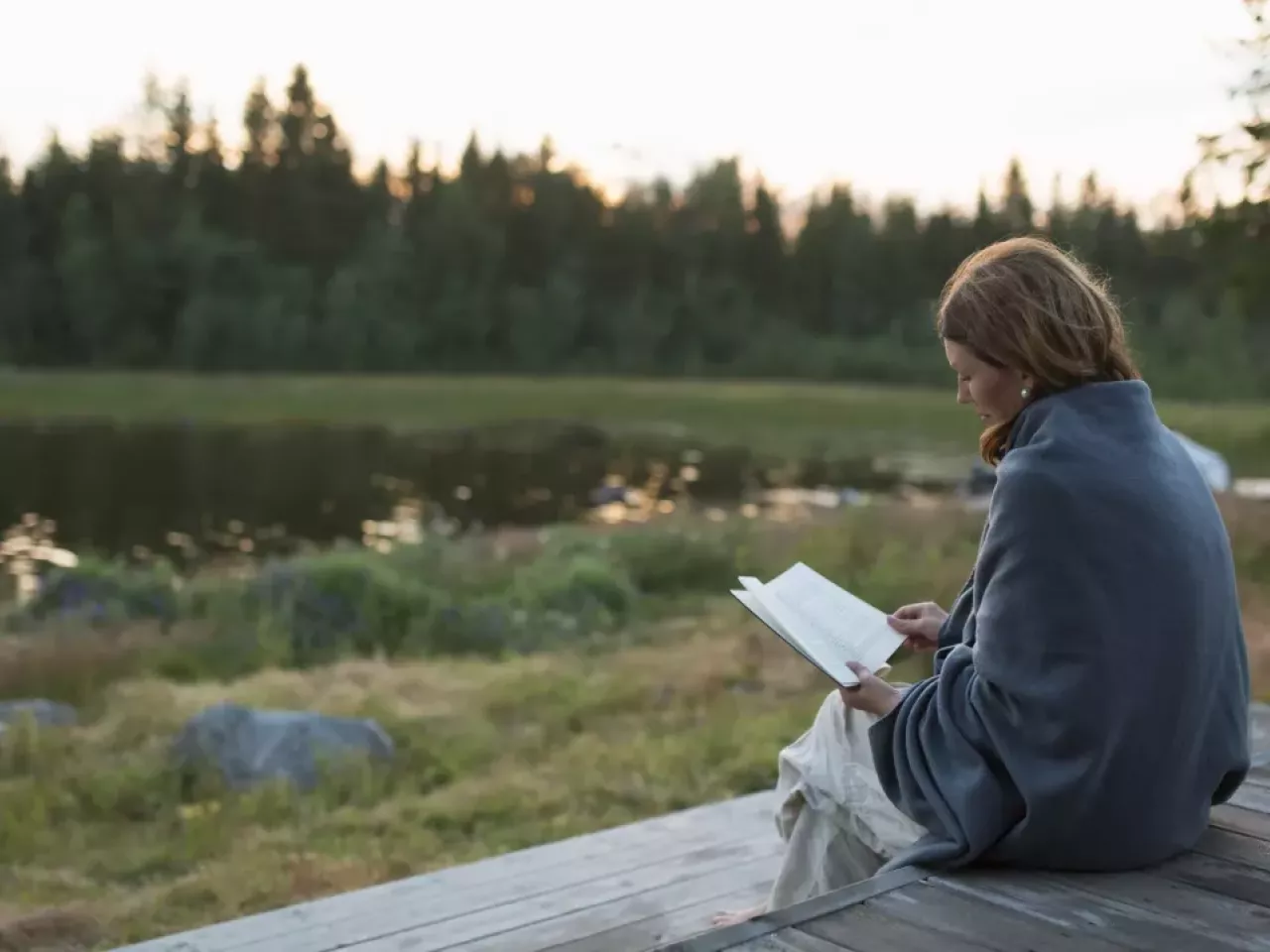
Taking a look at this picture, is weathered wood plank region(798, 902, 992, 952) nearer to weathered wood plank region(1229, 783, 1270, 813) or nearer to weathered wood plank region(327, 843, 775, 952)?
weathered wood plank region(1229, 783, 1270, 813)

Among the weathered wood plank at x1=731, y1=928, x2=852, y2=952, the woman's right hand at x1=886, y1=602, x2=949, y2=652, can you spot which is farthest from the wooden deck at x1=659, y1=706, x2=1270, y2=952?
the woman's right hand at x1=886, y1=602, x2=949, y2=652

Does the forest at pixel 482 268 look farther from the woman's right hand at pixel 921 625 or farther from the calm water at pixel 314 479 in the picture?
the woman's right hand at pixel 921 625

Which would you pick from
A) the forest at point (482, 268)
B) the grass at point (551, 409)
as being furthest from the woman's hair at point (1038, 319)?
the forest at point (482, 268)

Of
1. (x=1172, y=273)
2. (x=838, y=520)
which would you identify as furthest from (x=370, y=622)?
(x=1172, y=273)

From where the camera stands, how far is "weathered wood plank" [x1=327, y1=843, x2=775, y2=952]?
3002 mm

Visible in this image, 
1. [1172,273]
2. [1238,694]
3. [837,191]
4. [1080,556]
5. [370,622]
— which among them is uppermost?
[837,191]

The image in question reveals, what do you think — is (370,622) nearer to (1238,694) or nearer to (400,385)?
(1238,694)

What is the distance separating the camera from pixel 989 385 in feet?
6.95

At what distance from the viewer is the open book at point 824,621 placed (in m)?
2.27

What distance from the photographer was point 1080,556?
1.98 m

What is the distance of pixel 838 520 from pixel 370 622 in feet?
19.1

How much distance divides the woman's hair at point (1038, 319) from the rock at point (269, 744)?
3783mm

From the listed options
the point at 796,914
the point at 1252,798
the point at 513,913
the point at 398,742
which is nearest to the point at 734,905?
the point at 513,913

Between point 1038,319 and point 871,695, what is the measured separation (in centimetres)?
69
